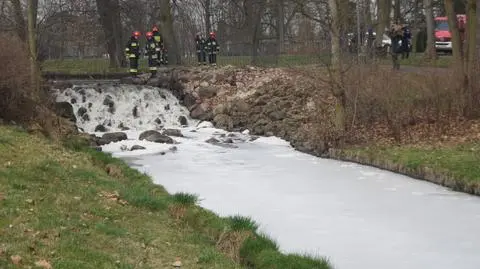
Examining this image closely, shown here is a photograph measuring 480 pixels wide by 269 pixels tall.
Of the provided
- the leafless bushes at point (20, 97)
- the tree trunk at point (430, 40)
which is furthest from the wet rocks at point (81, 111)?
the tree trunk at point (430, 40)

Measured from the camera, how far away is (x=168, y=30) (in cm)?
3294

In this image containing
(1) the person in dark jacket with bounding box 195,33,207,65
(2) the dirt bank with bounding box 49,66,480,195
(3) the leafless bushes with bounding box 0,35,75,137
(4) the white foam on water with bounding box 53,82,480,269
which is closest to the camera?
(4) the white foam on water with bounding box 53,82,480,269

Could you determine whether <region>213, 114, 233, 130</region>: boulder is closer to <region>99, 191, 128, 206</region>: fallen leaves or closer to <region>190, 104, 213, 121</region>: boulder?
<region>190, 104, 213, 121</region>: boulder

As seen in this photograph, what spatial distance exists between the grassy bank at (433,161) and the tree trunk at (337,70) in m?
1.35

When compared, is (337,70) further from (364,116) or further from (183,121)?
(183,121)

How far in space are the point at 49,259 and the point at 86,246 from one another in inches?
28.2

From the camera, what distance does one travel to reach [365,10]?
33938mm

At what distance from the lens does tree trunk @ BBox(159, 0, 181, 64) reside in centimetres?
3288

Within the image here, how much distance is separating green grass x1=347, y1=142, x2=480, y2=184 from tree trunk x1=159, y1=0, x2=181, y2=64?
18.2 meters

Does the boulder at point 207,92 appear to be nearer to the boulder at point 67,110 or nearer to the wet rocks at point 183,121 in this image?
the wet rocks at point 183,121

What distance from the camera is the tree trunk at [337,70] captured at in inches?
691

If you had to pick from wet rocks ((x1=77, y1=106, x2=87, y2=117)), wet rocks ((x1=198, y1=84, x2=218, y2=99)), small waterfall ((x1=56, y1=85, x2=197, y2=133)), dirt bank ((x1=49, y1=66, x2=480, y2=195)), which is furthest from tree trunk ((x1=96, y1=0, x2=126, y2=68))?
dirt bank ((x1=49, y1=66, x2=480, y2=195))

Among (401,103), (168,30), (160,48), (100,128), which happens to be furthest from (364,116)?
(168,30)

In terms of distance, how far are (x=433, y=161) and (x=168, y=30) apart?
21.2m
